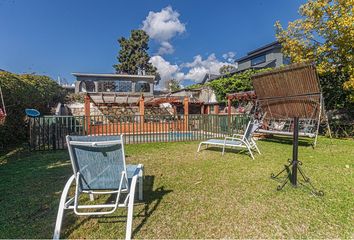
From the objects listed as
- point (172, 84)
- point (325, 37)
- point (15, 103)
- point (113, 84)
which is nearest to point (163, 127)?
point (15, 103)

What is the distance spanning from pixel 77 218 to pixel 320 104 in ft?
26.7

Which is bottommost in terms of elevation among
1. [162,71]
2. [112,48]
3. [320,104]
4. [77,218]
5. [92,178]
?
[77,218]

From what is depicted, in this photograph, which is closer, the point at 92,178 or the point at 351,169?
the point at 92,178

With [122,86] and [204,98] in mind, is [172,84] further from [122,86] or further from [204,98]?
[122,86]

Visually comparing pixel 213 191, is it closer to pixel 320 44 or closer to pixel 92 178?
pixel 92 178

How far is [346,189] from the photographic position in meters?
3.50

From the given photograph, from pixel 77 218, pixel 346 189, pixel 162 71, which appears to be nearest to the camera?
pixel 77 218

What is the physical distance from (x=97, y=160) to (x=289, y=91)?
8.10m

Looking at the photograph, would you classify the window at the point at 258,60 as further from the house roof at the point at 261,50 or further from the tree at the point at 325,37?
the tree at the point at 325,37

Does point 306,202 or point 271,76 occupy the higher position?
point 271,76

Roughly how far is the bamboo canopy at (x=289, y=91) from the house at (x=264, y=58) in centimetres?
1425

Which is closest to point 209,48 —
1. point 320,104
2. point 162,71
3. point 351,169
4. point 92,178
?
point 162,71

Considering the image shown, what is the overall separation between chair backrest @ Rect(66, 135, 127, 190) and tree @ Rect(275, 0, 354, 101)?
30.2 ft

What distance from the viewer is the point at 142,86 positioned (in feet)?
70.8
